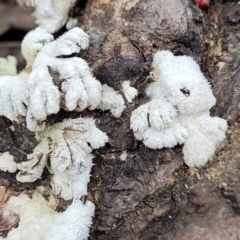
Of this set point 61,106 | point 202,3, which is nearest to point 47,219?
point 61,106

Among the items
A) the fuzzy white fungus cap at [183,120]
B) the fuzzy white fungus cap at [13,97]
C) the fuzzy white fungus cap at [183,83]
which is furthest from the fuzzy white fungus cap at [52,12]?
the fuzzy white fungus cap at [183,120]

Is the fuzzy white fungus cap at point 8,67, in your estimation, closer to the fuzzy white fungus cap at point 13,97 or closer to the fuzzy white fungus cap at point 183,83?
the fuzzy white fungus cap at point 13,97

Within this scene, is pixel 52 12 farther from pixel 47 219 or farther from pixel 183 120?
pixel 47 219

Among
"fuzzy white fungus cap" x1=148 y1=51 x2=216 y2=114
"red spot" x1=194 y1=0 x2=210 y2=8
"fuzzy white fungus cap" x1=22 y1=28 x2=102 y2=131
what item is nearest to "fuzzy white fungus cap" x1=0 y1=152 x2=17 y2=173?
"fuzzy white fungus cap" x1=22 y1=28 x2=102 y2=131

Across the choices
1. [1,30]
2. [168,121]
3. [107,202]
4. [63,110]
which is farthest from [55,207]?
[1,30]

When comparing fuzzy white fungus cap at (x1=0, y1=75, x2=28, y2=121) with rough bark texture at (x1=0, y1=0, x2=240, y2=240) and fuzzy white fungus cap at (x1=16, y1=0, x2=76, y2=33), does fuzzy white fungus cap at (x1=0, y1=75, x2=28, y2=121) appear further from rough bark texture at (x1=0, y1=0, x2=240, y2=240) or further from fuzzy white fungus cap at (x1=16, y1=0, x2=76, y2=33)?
fuzzy white fungus cap at (x1=16, y1=0, x2=76, y2=33)
